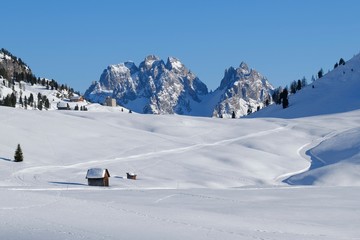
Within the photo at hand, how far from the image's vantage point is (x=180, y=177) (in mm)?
62844

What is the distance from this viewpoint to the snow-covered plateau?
70.1ft

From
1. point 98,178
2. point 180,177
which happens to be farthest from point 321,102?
point 98,178

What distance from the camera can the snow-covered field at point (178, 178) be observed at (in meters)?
21.4

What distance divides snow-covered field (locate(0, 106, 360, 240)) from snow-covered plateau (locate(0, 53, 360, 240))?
9 cm

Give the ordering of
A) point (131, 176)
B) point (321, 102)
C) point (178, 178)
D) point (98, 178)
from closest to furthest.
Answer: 1. point (98, 178)
2. point (131, 176)
3. point (178, 178)
4. point (321, 102)

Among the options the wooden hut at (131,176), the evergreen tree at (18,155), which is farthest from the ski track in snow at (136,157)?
the wooden hut at (131,176)

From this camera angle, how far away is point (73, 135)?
9062 centimetres

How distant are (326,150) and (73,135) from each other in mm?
42503

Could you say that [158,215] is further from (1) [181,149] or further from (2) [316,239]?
(1) [181,149]

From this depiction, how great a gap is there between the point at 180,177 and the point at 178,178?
817 millimetres

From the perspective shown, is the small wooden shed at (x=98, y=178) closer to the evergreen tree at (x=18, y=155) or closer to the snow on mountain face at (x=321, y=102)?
the evergreen tree at (x=18, y=155)

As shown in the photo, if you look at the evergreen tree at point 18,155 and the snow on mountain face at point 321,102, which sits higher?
the snow on mountain face at point 321,102

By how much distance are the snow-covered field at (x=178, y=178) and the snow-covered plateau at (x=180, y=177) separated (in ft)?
0.29

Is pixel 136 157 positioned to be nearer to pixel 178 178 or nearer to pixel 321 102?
pixel 178 178
